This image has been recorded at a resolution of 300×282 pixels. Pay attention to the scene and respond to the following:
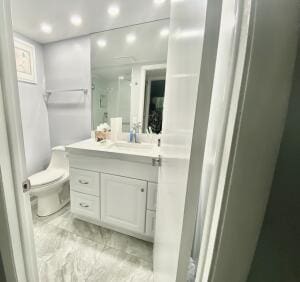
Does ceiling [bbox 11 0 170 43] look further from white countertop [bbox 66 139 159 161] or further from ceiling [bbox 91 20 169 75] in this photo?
white countertop [bbox 66 139 159 161]

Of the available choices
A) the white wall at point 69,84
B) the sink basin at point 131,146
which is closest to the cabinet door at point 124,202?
the sink basin at point 131,146

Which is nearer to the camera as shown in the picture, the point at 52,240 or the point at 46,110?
the point at 52,240

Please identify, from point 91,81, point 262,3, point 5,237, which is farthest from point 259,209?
point 91,81

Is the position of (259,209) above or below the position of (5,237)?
above

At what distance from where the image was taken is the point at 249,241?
303 mm

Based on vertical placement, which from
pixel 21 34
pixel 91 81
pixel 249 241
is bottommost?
pixel 249 241

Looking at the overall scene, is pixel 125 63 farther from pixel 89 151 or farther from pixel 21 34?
pixel 21 34

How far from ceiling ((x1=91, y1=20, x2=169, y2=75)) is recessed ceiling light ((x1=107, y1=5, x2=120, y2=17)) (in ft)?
0.76

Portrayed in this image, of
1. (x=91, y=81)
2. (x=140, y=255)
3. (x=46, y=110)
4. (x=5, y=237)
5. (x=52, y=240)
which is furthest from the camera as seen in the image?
(x=46, y=110)

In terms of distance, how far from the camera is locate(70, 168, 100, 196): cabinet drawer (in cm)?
146

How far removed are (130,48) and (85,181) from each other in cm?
144

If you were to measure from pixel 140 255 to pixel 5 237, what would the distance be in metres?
1.07

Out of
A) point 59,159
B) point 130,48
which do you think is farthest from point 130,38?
point 59,159

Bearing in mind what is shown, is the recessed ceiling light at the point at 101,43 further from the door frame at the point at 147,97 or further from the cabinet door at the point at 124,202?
the cabinet door at the point at 124,202
